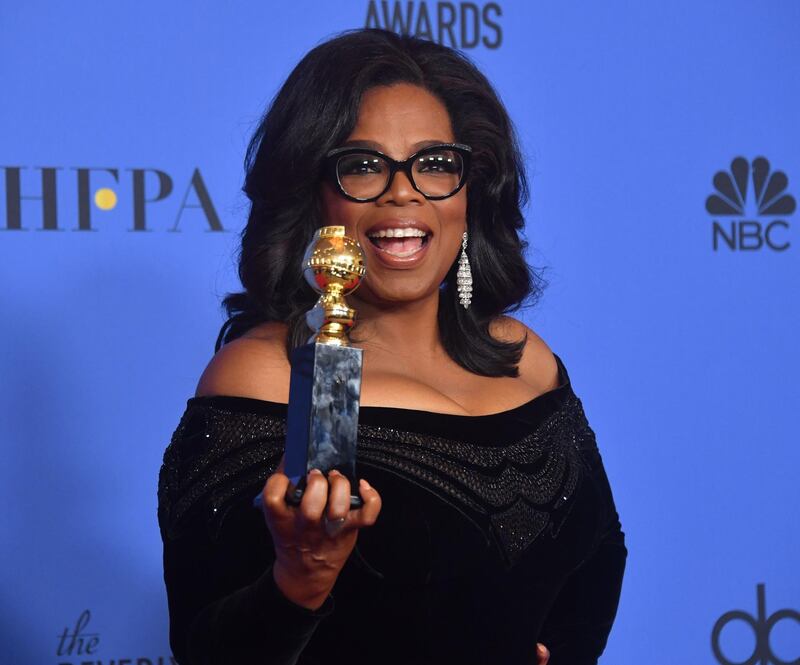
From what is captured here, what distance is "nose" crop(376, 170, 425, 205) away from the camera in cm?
153

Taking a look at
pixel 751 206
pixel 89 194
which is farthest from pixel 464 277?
pixel 751 206

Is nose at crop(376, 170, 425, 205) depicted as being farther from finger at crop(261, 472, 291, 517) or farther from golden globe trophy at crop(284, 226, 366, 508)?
finger at crop(261, 472, 291, 517)

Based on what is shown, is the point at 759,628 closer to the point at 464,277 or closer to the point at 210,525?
the point at 464,277

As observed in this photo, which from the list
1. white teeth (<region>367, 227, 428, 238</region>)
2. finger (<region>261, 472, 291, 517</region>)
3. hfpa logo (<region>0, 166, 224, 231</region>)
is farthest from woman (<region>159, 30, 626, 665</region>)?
hfpa logo (<region>0, 166, 224, 231</region>)

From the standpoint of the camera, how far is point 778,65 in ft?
8.70

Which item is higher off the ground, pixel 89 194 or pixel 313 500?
pixel 89 194

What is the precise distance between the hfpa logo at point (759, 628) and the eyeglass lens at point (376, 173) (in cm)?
140

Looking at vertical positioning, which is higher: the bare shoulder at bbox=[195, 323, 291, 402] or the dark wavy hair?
the dark wavy hair

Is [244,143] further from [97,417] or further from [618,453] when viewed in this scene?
[618,453]

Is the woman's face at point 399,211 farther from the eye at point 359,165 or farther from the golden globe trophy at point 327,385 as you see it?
the golden globe trophy at point 327,385

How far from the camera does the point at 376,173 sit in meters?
1.54

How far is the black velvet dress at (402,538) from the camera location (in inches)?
55.3

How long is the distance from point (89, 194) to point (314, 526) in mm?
1357

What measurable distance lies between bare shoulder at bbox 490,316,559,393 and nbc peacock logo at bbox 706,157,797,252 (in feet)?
2.77
